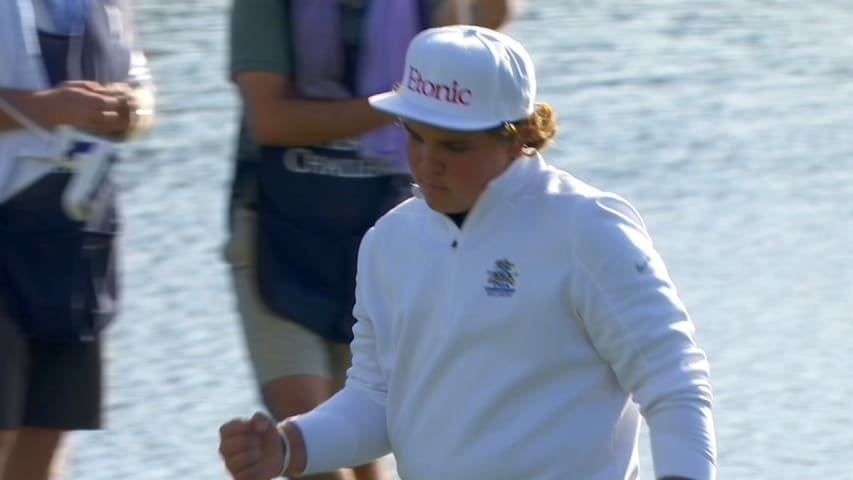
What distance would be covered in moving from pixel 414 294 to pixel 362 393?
27 cm

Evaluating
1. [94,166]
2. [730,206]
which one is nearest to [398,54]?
[94,166]

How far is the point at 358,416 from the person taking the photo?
331 cm

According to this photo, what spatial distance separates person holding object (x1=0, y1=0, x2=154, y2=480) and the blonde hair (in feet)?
4.41

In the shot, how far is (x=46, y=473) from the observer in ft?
14.9

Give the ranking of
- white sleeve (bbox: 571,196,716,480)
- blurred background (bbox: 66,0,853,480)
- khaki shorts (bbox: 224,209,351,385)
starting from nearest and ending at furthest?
white sleeve (bbox: 571,196,716,480) < khaki shorts (bbox: 224,209,351,385) < blurred background (bbox: 66,0,853,480)

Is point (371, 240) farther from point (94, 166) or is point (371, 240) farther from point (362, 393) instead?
point (94, 166)

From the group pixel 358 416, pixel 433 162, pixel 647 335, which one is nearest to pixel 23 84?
pixel 358 416

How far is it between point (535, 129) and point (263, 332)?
1310mm

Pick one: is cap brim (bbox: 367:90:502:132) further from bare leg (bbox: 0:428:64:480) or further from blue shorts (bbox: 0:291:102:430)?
bare leg (bbox: 0:428:64:480)

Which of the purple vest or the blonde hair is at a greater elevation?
the blonde hair

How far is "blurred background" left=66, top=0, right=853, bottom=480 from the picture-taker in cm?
586

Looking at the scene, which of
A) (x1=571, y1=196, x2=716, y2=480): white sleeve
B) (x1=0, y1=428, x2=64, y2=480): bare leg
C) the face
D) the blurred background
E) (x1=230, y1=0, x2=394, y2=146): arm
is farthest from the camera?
the blurred background

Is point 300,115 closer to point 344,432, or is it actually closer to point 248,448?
point 344,432

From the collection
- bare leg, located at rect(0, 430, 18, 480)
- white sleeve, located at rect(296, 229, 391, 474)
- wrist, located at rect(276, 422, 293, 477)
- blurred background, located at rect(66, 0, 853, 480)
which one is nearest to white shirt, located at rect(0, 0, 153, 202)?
bare leg, located at rect(0, 430, 18, 480)
